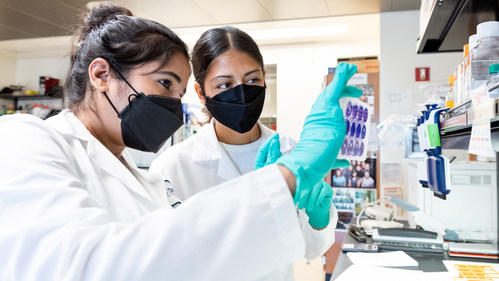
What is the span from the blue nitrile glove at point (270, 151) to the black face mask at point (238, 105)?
0.36 meters

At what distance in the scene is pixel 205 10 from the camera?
4527 mm

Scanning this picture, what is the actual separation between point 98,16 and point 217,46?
0.51 m

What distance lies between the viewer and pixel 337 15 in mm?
4625

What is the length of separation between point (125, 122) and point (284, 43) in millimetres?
5007

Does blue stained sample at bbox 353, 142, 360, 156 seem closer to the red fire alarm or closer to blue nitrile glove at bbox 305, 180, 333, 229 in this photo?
blue nitrile glove at bbox 305, 180, 333, 229

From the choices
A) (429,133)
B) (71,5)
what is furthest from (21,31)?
(429,133)

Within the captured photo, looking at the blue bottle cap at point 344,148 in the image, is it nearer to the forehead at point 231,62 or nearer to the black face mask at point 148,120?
the black face mask at point 148,120

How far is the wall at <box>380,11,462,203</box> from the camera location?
4.34 m

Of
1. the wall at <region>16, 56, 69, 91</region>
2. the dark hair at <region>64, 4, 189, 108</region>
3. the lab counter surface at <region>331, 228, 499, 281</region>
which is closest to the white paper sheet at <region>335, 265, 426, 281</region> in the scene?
the lab counter surface at <region>331, 228, 499, 281</region>

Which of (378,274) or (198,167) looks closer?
(378,274)

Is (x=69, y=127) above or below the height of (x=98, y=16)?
below

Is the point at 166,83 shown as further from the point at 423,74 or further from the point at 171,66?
the point at 423,74

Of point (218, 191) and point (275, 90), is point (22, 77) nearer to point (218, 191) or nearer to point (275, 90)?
point (275, 90)

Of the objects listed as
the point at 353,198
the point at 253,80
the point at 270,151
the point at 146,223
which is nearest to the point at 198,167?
the point at 253,80
